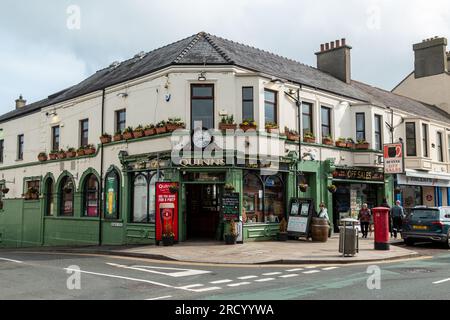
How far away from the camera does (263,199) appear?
18500 mm

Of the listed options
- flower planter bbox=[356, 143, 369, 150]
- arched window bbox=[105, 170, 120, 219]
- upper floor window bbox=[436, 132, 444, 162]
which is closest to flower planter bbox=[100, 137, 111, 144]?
arched window bbox=[105, 170, 120, 219]

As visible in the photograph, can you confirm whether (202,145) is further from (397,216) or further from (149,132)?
(397,216)

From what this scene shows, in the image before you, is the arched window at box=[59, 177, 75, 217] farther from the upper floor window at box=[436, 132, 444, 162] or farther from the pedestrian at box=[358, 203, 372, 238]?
the upper floor window at box=[436, 132, 444, 162]

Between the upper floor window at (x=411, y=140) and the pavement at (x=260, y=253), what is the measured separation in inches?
414

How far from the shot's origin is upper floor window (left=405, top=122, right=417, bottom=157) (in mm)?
25984

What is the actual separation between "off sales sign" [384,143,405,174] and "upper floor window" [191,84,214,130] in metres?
9.77

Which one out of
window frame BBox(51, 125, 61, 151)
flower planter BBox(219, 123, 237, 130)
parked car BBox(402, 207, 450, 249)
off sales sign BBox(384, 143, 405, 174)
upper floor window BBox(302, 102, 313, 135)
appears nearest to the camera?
parked car BBox(402, 207, 450, 249)

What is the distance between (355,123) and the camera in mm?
22578

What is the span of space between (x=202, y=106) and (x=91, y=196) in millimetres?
7916

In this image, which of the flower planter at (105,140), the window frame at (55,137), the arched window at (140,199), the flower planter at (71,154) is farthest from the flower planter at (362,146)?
the window frame at (55,137)

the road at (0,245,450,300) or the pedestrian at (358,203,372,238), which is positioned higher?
the pedestrian at (358,203,372,238)
